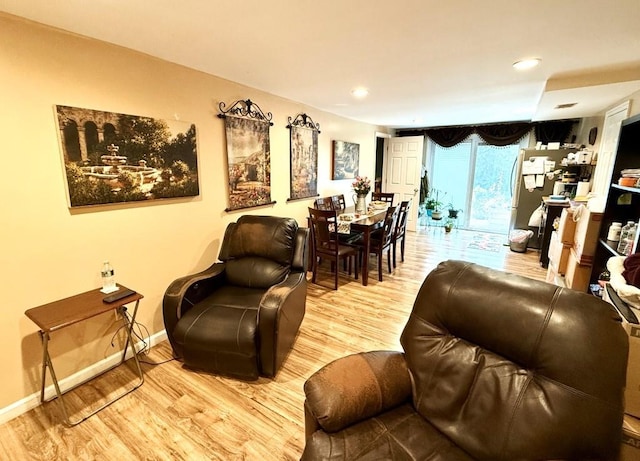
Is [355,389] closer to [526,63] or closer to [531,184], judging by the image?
[526,63]

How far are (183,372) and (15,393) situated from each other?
92 cm

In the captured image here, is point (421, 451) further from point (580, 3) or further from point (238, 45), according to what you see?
point (238, 45)

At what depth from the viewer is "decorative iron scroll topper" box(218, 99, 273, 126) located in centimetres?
277

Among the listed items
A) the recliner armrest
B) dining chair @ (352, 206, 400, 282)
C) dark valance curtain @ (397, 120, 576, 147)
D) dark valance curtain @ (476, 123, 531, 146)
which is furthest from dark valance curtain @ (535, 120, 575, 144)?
the recliner armrest

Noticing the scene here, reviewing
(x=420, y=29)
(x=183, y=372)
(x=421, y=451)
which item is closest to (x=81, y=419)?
(x=183, y=372)

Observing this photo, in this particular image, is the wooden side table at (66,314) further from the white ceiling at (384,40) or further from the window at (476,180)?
the window at (476,180)

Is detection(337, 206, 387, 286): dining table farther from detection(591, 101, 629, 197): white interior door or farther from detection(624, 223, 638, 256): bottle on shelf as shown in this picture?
detection(591, 101, 629, 197): white interior door

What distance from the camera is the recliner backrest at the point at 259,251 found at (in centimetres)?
252

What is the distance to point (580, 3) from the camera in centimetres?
146

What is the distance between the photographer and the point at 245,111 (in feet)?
9.84

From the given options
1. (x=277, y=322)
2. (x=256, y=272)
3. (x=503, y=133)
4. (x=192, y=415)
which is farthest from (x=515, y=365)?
(x=503, y=133)

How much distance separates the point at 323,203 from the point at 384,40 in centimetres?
260

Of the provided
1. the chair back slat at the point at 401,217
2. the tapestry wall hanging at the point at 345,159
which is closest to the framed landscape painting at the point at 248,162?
the tapestry wall hanging at the point at 345,159

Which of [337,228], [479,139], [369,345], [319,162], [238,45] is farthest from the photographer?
[479,139]
